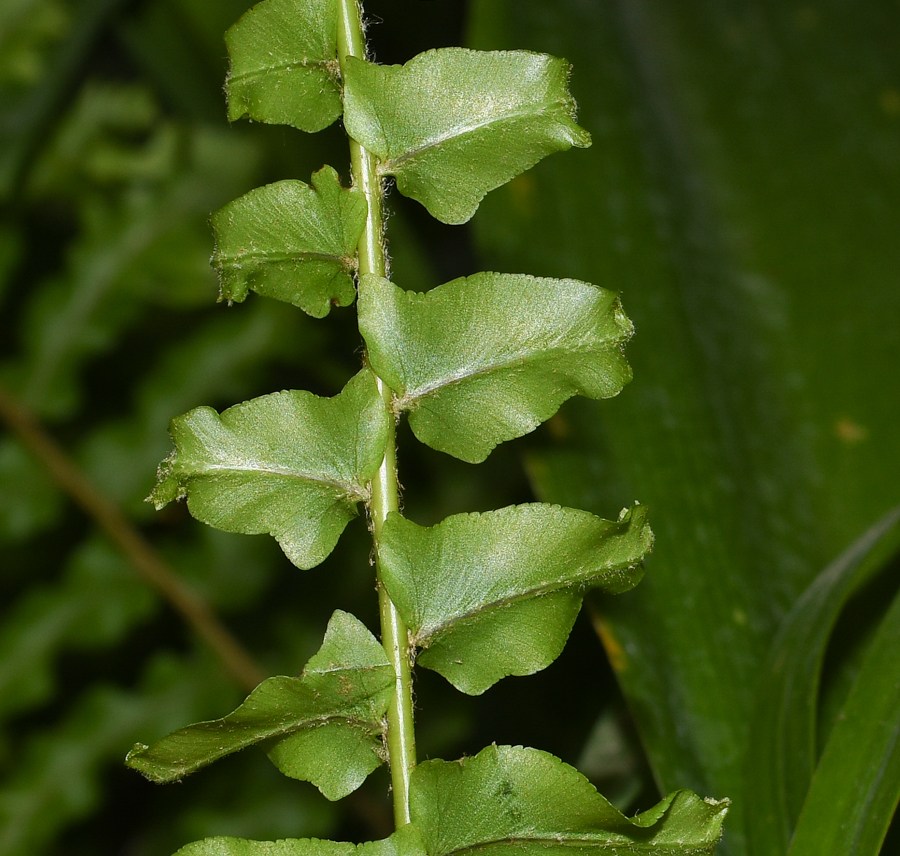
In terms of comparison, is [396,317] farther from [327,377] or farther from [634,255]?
[327,377]

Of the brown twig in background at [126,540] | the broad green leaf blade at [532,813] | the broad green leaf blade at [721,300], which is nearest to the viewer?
the broad green leaf blade at [532,813]

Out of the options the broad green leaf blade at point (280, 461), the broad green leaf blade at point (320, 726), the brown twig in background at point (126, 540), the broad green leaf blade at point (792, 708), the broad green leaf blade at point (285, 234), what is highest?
the broad green leaf blade at point (285, 234)

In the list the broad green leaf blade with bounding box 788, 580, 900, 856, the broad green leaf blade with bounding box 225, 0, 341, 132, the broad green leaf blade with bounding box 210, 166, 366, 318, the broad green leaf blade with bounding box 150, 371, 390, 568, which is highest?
the broad green leaf blade with bounding box 225, 0, 341, 132

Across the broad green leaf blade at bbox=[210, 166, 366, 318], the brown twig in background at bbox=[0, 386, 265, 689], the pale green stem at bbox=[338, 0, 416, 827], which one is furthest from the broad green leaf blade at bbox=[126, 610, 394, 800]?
the brown twig in background at bbox=[0, 386, 265, 689]

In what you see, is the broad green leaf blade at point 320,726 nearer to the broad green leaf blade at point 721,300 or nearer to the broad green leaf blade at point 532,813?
the broad green leaf blade at point 532,813

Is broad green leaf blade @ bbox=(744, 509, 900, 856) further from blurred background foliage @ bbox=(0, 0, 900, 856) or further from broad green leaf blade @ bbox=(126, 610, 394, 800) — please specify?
broad green leaf blade @ bbox=(126, 610, 394, 800)

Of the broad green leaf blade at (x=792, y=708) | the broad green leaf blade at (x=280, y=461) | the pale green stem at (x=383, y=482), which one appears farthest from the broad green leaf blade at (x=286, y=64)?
the broad green leaf blade at (x=792, y=708)

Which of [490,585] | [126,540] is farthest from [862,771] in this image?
[126,540]
